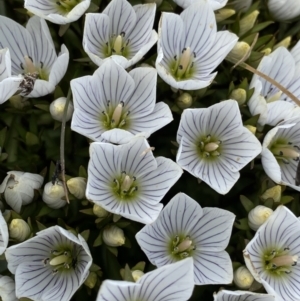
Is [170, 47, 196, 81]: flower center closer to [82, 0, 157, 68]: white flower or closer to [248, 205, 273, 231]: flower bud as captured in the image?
[82, 0, 157, 68]: white flower

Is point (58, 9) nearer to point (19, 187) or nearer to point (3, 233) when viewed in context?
point (19, 187)

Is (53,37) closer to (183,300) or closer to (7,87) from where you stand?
(7,87)

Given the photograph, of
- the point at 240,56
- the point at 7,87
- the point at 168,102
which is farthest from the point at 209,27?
the point at 7,87

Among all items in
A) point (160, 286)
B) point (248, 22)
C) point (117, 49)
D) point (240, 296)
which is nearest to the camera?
point (160, 286)

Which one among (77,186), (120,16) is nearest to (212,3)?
(120,16)

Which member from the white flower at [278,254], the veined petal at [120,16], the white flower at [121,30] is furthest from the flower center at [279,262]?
the veined petal at [120,16]

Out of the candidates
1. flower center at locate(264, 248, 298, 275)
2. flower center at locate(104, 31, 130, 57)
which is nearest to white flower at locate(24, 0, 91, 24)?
flower center at locate(104, 31, 130, 57)
